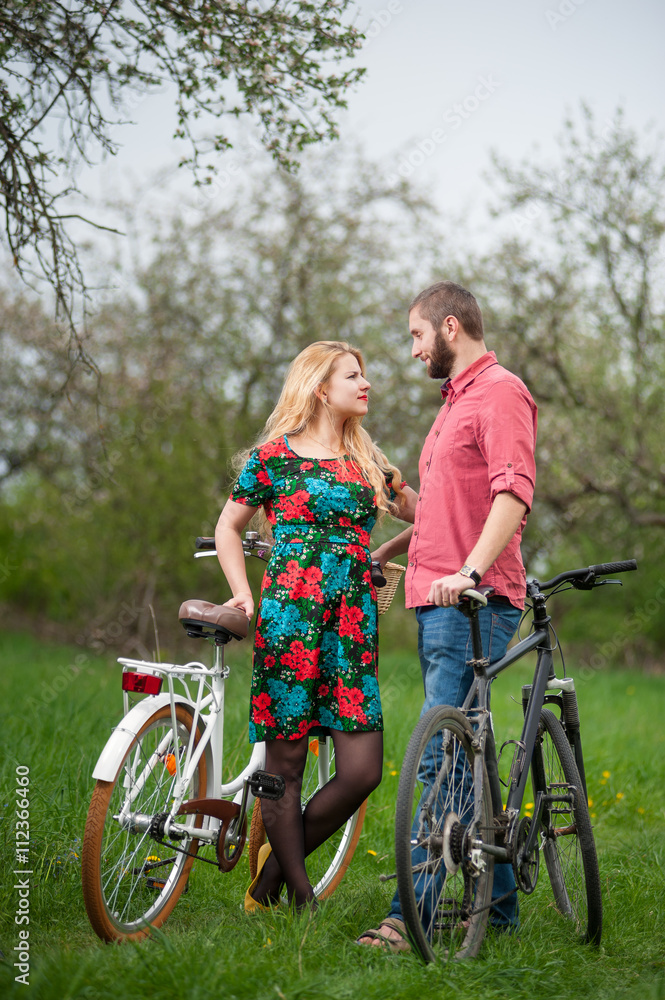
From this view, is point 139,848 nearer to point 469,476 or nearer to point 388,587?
point 388,587

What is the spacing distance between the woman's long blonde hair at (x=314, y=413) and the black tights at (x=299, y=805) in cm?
84

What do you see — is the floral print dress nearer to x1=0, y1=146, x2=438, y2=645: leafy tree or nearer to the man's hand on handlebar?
the man's hand on handlebar

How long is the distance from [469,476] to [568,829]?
128cm

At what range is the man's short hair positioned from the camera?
304cm

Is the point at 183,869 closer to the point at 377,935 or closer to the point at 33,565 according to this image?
the point at 377,935

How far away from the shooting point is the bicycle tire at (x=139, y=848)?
103 inches

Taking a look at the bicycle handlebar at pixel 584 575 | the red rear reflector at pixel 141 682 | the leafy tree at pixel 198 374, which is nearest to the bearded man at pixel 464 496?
the bicycle handlebar at pixel 584 575

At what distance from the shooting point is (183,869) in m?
3.00

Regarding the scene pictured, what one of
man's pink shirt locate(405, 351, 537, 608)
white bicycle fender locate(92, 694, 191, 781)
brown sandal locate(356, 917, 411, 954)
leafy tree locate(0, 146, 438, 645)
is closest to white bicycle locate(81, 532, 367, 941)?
white bicycle fender locate(92, 694, 191, 781)

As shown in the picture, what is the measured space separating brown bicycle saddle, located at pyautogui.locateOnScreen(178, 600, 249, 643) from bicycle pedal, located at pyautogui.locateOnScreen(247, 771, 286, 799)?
46 centimetres

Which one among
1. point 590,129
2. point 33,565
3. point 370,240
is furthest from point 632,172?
point 33,565

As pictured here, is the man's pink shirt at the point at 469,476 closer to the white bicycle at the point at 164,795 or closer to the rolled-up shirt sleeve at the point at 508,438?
the rolled-up shirt sleeve at the point at 508,438

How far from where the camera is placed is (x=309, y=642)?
293cm

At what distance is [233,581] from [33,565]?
10107 millimetres
